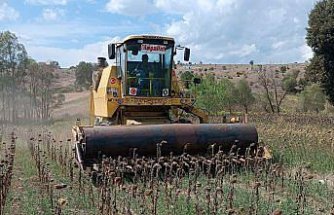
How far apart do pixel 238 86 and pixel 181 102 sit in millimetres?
26474

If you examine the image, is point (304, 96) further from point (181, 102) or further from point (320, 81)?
point (181, 102)

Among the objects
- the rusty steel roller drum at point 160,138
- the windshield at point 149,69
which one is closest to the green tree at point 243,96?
the windshield at point 149,69

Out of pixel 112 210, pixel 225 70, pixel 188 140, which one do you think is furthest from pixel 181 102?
pixel 225 70

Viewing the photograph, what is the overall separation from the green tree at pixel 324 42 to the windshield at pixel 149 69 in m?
19.0

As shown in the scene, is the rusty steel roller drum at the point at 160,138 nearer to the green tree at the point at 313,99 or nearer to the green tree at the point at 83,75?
the green tree at the point at 313,99

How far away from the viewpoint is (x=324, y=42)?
30406 mm

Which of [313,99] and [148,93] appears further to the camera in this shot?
[313,99]

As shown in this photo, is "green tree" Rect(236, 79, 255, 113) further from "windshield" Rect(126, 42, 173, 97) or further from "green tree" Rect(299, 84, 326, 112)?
"windshield" Rect(126, 42, 173, 97)

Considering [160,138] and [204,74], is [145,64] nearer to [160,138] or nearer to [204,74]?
[160,138]

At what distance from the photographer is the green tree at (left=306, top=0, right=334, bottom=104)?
3020cm

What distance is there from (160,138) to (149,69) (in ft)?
12.0

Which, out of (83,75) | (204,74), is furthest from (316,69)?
(204,74)

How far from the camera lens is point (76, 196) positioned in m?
7.20

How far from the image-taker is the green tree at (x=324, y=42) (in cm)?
3020
